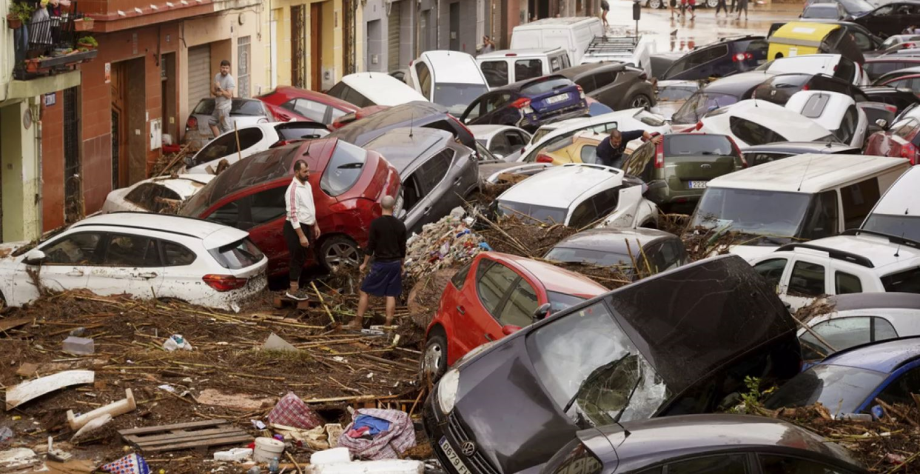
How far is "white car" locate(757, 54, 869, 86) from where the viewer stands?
99.5 ft

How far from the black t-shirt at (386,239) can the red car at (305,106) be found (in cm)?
1180

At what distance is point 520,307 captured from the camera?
1071cm

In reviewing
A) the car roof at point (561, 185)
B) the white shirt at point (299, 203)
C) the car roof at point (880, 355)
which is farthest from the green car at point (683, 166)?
the car roof at point (880, 355)

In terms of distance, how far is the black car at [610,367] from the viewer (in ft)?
27.2

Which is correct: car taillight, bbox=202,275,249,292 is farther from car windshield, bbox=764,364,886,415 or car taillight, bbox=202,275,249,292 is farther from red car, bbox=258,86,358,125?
red car, bbox=258,86,358,125

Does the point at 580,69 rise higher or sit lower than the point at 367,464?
higher

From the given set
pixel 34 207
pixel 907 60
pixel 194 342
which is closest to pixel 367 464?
pixel 194 342

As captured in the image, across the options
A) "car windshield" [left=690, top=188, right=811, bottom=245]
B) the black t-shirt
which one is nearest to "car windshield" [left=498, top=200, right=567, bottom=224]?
"car windshield" [left=690, top=188, right=811, bottom=245]

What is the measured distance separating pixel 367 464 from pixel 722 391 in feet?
8.37

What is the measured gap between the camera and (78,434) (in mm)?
10133

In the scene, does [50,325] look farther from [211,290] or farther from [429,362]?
[429,362]

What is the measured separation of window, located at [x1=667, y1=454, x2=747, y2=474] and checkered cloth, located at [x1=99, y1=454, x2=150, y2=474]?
14.2ft

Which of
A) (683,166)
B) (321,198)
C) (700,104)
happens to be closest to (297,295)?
(321,198)

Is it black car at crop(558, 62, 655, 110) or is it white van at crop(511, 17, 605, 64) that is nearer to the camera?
black car at crop(558, 62, 655, 110)
